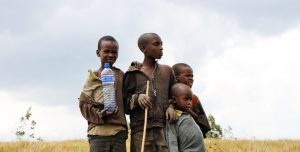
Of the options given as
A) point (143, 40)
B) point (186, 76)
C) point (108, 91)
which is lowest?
point (108, 91)

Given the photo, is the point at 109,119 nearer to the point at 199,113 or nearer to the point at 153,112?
the point at 153,112

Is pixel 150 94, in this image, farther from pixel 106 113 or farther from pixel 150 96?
pixel 106 113

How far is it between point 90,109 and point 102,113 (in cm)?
18

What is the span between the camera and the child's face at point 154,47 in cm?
491

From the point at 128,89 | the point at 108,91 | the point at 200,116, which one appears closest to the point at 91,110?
the point at 108,91

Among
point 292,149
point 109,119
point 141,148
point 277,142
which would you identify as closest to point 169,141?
point 141,148

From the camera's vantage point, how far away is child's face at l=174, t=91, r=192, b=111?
192 inches

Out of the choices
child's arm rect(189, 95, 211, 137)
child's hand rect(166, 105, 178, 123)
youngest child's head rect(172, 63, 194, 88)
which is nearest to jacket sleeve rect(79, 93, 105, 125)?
child's hand rect(166, 105, 178, 123)

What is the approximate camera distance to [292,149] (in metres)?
11.4

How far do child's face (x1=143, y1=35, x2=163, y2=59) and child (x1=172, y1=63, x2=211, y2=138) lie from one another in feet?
1.74

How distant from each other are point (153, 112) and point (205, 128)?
0.88 meters

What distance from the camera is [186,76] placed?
536 cm

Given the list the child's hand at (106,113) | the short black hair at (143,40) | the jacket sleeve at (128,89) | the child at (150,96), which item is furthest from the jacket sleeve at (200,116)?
the child's hand at (106,113)

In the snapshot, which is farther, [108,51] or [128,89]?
[128,89]
